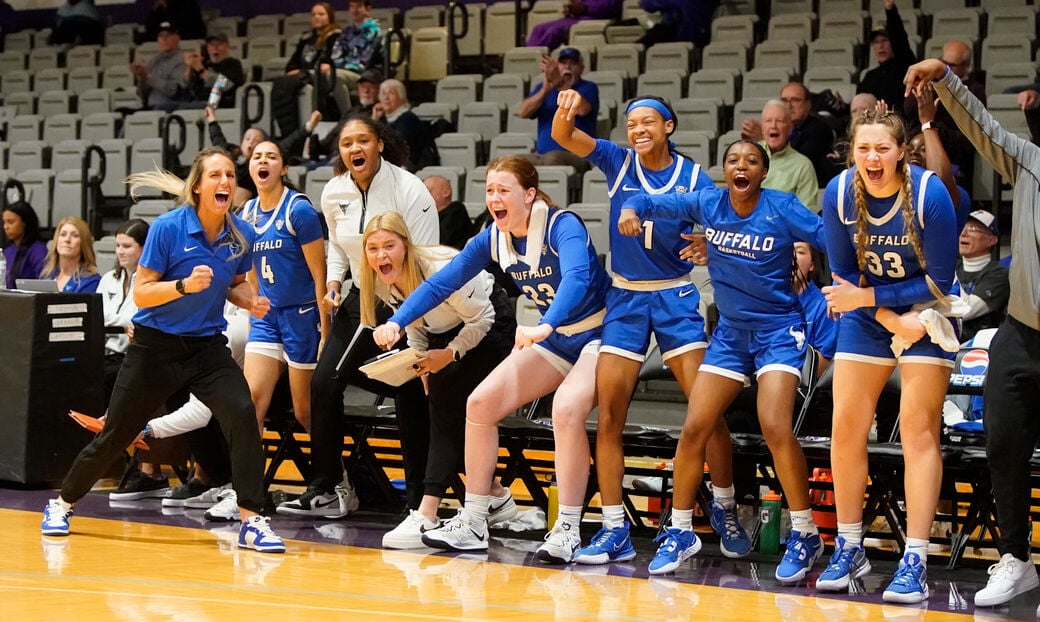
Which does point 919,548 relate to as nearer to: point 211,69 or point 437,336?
point 437,336

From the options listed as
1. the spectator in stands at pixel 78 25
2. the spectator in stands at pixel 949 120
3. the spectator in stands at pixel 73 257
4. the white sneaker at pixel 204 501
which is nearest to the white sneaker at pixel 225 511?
the white sneaker at pixel 204 501

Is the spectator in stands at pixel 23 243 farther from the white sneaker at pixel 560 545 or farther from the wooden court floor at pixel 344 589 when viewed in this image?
the white sneaker at pixel 560 545

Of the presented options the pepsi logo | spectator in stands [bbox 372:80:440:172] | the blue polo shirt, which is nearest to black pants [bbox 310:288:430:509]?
the blue polo shirt

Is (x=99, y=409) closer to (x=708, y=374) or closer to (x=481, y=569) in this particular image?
(x=481, y=569)

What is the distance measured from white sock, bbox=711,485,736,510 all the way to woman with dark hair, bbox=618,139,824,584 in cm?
28

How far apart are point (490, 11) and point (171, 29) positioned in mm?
3173

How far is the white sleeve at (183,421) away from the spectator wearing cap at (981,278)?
3.78 m

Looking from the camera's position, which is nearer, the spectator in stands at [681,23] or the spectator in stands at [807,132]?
the spectator in stands at [807,132]

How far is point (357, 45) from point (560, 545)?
777 centimetres

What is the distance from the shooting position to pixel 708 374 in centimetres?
549

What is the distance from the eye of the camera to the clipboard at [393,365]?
19.1ft

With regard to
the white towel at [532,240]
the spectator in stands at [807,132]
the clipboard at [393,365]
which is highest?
the spectator in stands at [807,132]

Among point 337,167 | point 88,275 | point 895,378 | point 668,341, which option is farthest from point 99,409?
point 895,378

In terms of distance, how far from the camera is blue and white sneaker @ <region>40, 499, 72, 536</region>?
5.92 meters
